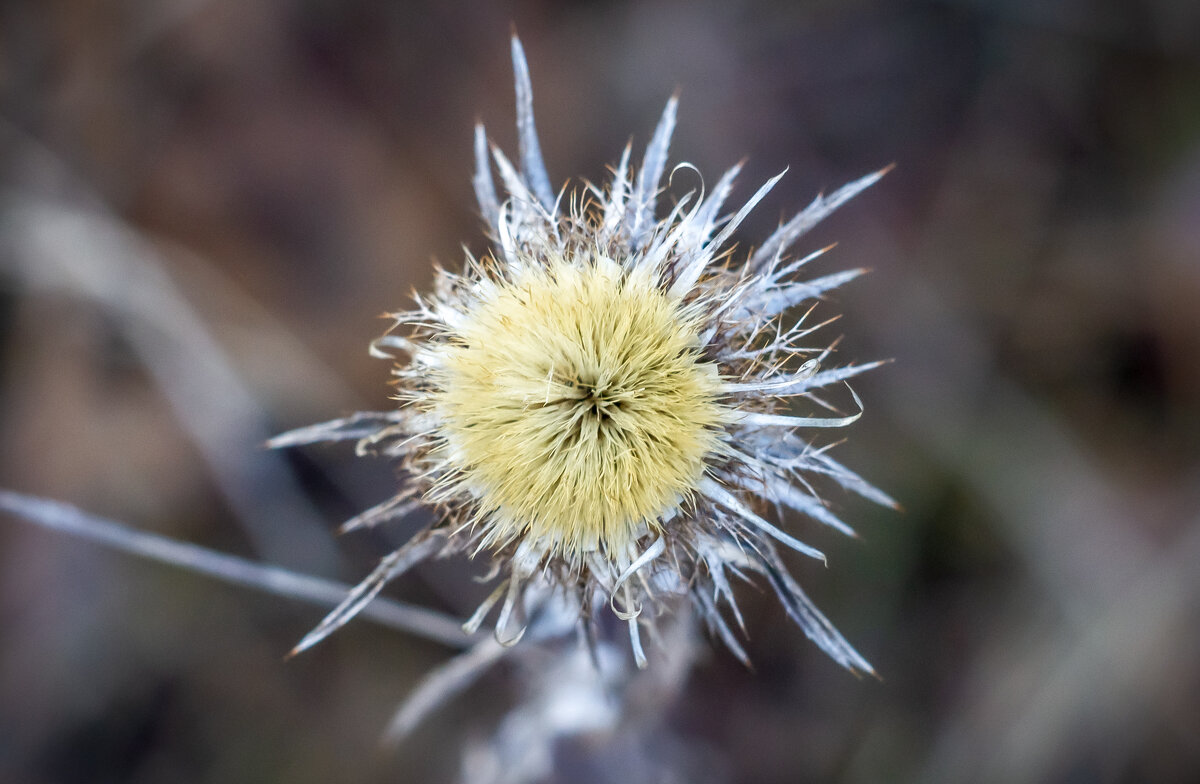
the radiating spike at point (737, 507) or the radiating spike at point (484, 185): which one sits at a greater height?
the radiating spike at point (484, 185)

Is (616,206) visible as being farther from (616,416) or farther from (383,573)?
(383,573)

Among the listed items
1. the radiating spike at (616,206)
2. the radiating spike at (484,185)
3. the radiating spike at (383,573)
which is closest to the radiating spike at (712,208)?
the radiating spike at (616,206)

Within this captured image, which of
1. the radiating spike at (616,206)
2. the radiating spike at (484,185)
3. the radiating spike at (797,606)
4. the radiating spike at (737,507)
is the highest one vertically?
the radiating spike at (616,206)

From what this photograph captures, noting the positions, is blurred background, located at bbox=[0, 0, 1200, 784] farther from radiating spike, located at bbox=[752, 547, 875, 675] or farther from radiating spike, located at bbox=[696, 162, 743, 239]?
radiating spike, located at bbox=[696, 162, 743, 239]

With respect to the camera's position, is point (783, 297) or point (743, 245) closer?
point (783, 297)

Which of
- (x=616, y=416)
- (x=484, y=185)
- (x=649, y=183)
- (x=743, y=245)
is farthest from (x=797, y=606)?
(x=743, y=245)

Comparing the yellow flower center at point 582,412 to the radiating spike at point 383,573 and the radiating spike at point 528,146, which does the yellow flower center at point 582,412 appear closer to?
the radiating spike at point 383,573

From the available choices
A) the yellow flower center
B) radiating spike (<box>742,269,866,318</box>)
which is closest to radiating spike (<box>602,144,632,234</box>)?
the yellow flower center
